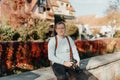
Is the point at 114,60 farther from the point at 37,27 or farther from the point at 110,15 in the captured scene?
the point at 110,15

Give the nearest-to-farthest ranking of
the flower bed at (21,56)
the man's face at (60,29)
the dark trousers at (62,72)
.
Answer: the dark trousers at (62,72)
the man's face at (60,29)
the flower bed at (21,56)

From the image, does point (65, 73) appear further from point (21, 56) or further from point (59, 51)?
point (21, 56)

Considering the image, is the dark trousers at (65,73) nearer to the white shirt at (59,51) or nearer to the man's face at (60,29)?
the white shirt at (59,51)

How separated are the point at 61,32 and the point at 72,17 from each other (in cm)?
5927

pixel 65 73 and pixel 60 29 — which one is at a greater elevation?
pixel 60 29

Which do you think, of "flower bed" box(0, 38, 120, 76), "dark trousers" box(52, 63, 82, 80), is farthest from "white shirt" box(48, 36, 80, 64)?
"flower bed" box(0, 38, 120, 76)

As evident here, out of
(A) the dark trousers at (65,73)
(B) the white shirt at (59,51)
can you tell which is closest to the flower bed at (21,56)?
(A) the dark trousers at (65,73)

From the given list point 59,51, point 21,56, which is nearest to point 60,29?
point 59,51

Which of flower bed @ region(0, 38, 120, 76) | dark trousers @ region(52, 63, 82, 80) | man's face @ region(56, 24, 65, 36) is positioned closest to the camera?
dark trousers @ region(52, 63, 82, 80)

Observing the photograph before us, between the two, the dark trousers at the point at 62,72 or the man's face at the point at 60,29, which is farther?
the man's face at the point at 60,29

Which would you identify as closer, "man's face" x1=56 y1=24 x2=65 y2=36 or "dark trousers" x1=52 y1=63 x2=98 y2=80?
"dark trousers" x1=52 y1=63 x2=98 y2=80

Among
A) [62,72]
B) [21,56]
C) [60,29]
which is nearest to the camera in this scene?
[62,72]

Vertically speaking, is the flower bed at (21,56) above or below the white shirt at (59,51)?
below

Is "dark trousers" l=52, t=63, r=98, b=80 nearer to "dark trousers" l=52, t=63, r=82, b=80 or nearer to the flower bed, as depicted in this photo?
"dark trousers" l=52, t=63, r=82, b=80
